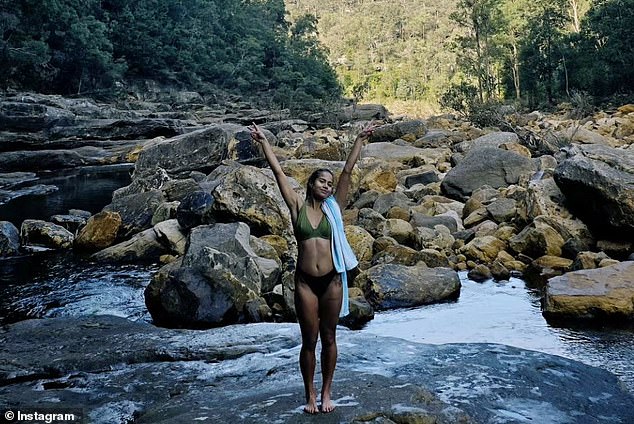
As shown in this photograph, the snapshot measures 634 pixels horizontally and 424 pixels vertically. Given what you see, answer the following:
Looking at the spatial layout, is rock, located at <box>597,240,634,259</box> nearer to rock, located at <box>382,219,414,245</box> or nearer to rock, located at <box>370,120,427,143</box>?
rock, located at <box>382,219,414,245</box>

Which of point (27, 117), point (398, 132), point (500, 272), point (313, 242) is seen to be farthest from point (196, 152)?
point (313, 242)

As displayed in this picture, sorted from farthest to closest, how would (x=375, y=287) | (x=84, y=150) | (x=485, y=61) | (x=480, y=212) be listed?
(x=485, y=61), (x=84, y=150), (x=480, y=212), (x=375, y=287)

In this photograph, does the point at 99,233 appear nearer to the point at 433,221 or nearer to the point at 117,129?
the point at 433,221

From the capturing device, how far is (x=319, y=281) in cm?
389

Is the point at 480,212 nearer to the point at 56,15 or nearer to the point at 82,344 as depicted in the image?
the point at 82,344

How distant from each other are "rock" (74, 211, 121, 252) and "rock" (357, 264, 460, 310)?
17.8 ft

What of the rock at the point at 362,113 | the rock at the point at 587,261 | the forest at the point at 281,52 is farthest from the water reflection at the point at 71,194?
the rock at the point at 362,113

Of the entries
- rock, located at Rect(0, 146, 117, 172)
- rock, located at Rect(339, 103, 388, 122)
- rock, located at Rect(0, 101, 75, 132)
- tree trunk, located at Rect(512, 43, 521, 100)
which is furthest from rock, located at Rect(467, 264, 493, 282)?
tree trunk, located at Rect(512, 43, 521, 100)

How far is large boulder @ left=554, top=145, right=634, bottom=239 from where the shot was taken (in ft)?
30.3

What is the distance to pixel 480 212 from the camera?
1161 cm

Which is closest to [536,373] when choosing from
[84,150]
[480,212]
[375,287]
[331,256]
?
[331,256]

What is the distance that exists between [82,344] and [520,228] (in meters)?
7.19

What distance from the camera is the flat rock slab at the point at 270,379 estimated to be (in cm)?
408

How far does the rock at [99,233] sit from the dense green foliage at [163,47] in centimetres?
2137
